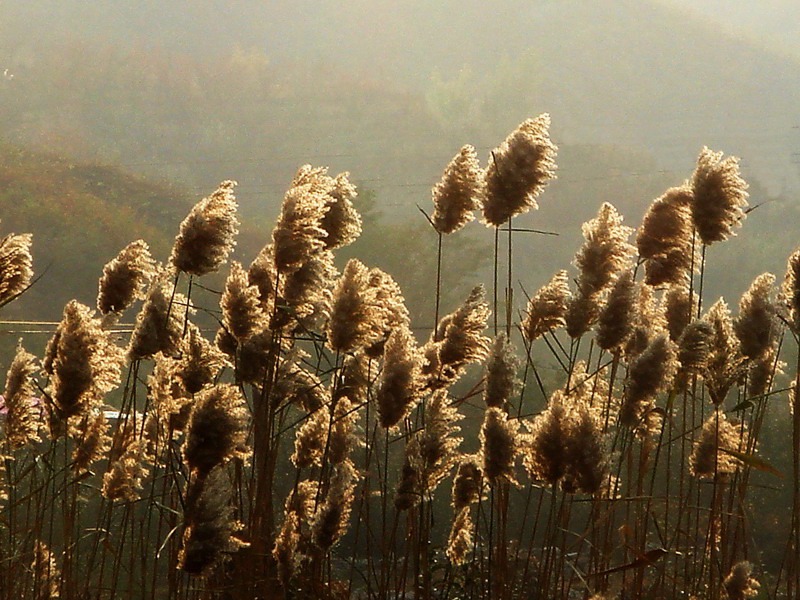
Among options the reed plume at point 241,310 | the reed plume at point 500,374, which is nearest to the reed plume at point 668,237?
the reed plume at point 500,374

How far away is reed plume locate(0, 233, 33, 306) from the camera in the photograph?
210 centimetres

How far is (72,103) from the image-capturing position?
29.5 m

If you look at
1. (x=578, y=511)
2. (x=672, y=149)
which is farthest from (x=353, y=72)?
(x=578, y=511)

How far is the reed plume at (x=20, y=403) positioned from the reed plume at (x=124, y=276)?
0.28m

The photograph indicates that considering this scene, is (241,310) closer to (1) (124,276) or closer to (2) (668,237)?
(1) (124,276)

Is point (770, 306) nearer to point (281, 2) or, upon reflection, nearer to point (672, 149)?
point (281, 2)

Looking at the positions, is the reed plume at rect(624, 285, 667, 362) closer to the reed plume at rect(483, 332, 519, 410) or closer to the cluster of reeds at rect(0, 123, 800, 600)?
the cluster of reeds at rect(0, 123, 800, 600)

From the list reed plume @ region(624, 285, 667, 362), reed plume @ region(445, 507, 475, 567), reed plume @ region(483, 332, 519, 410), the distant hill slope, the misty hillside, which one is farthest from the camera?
the misty hillside

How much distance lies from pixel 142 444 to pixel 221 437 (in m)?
1.05

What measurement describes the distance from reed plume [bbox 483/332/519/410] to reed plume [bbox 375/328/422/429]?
0.23m

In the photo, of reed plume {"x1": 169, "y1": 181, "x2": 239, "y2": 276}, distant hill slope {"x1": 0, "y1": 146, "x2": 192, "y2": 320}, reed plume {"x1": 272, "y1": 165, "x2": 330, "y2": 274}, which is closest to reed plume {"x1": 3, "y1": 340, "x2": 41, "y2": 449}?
reed plume {"x1": 169, "y1": 181, "x2": 239, "y2": 276}

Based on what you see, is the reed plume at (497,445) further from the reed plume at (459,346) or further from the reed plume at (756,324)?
the reed plume at (756,324)

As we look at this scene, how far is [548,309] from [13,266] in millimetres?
1419

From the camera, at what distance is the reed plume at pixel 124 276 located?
8.71ft
